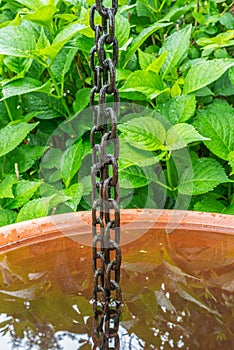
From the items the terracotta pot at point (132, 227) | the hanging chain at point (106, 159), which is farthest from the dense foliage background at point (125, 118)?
the hanging chain at point (106, 159)

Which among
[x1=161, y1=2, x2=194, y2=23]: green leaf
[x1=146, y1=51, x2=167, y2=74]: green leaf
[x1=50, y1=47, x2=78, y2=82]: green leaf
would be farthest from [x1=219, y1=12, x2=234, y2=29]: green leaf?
[x1=50, y1=47, x2=78, y2=82]: green leaf

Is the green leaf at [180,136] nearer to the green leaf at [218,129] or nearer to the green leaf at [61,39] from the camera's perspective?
the green leaf at [218,129]

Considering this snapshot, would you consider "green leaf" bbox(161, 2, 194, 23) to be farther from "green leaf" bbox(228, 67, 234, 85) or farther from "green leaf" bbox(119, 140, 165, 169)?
"green leaf" bbox(119, 140, 165, 169)

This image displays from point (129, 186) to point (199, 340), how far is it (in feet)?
2.04

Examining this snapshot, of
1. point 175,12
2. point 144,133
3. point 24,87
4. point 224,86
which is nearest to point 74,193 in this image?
point 144,133

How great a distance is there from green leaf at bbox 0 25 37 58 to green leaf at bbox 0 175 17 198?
33cm

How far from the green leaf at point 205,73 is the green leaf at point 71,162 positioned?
0.33 metres

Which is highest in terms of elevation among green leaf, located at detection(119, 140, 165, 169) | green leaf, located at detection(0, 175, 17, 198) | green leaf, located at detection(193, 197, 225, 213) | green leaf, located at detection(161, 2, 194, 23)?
green leaf, located at detection(161, 2, 194, 23)

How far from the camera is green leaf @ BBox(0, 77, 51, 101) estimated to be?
1481 mm

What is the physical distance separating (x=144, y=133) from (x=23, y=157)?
1.45ft

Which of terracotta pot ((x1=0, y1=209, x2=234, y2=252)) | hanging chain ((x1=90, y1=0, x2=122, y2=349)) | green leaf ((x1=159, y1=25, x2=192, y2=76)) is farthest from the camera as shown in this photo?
green leaf ((x1=159, y1=25, x2=192, y2=76))

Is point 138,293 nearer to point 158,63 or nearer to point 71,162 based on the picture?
point 71,162

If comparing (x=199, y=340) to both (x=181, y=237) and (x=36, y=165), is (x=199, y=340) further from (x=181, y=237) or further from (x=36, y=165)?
(x=36, y=165)

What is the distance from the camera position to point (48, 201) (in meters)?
1.37
